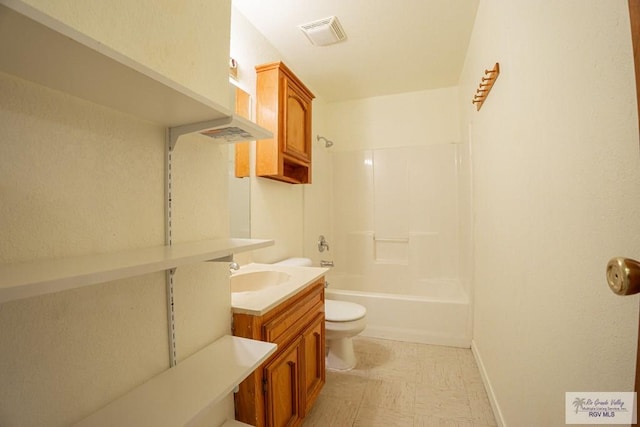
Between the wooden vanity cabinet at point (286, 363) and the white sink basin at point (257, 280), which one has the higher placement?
the white sink basin at point (257, 280)

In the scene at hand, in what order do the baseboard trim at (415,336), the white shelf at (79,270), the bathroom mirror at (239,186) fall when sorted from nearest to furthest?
Answer: the white shelf at (79,270), the bathroom mirror at (239,186), the baseboard trim at (415,336)

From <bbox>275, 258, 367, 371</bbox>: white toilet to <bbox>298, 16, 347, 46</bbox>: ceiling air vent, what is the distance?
1750 millimetres

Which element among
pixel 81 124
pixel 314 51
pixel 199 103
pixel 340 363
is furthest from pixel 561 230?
pixel 314 51

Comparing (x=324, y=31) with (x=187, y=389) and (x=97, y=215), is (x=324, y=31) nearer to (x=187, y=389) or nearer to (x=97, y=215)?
(x=97, y=215)

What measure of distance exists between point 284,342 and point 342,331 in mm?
796

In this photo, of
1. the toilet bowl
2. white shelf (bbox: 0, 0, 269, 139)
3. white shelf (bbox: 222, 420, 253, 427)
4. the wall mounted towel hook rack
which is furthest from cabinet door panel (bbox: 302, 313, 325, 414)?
the wall mounted towel hook rack

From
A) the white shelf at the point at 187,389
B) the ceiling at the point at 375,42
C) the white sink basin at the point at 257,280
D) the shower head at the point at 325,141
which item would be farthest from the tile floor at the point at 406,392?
the ceiling at the point at 375,42

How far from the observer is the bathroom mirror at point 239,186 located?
164 centimetres

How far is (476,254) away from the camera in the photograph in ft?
6.61

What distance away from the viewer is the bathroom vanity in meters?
1.00

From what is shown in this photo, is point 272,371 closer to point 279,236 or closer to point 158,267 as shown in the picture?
point 158,267

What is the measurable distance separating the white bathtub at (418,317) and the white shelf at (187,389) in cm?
168

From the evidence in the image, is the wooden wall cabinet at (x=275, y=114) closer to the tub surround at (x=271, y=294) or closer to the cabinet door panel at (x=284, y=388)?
the tub surround at (x=271, y=294)

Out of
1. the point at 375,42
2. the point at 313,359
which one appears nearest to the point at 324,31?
the point at 375,42
